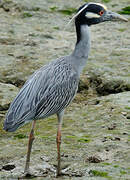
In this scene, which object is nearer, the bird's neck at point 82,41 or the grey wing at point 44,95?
the grey wing at point 44,95

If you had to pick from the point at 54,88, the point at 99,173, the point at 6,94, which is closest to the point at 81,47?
the point at 54,88

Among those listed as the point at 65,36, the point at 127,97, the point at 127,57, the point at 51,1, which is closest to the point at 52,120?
the point at 127,97

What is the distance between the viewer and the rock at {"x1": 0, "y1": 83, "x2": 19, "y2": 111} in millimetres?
7293

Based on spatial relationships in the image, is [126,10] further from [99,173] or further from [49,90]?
[99,173]

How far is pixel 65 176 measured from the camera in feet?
17.6

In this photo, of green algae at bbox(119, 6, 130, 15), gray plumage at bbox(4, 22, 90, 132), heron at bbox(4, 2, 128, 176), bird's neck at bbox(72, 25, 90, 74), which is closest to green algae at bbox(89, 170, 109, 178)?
heron at bbox(4, 2, 128, 176)

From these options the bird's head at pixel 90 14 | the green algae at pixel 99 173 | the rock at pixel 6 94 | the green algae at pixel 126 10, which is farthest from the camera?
the green algae at pixel 126 10

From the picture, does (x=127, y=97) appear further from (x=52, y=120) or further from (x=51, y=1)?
(x=51, y=1)

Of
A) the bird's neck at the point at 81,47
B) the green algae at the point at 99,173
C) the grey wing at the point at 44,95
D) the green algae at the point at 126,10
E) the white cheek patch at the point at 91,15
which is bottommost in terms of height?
the green algae at the point at 99,173

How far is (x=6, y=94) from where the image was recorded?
7.45m

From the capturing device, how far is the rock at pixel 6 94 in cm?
729

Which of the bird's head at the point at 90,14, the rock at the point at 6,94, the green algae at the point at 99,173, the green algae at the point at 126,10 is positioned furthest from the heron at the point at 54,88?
the green algae at the point at 126,10

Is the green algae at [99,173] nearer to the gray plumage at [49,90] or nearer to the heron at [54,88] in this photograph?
the heron at [54,88]

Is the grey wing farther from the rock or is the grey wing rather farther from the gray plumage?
the rock
